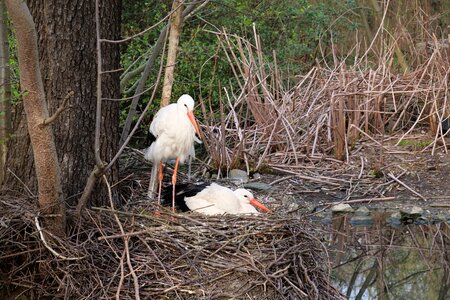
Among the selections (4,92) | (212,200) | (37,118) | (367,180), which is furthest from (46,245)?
(367,180)

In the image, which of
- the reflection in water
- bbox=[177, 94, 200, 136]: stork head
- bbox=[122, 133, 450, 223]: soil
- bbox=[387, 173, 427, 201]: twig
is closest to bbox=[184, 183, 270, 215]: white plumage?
bbox=[177, 94, 200, 136]: stork head

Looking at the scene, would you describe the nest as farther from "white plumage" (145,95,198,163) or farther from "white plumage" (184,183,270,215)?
"white plumage" (145,95,198,163)

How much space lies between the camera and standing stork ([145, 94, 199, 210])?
6922 millimetres

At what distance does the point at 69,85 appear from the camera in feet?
18.0

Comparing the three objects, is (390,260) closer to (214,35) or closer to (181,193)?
(181,193)

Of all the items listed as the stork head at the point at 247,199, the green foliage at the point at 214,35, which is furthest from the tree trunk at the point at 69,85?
the green foliage at the point at 214,35

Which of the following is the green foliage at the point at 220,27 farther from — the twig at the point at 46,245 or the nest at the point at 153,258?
the twig at the point at 46,245

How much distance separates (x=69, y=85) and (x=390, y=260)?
377 cm

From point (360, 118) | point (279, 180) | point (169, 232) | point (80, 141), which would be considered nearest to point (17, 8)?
point (80, 141)

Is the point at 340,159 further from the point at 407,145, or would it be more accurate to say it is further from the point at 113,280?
the point at 113,280

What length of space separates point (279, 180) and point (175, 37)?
9.99 feet

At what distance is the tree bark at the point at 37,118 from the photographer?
433 cm

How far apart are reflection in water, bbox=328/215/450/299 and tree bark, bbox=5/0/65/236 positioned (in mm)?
2943

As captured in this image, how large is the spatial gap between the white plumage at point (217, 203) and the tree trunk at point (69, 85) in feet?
2.72
